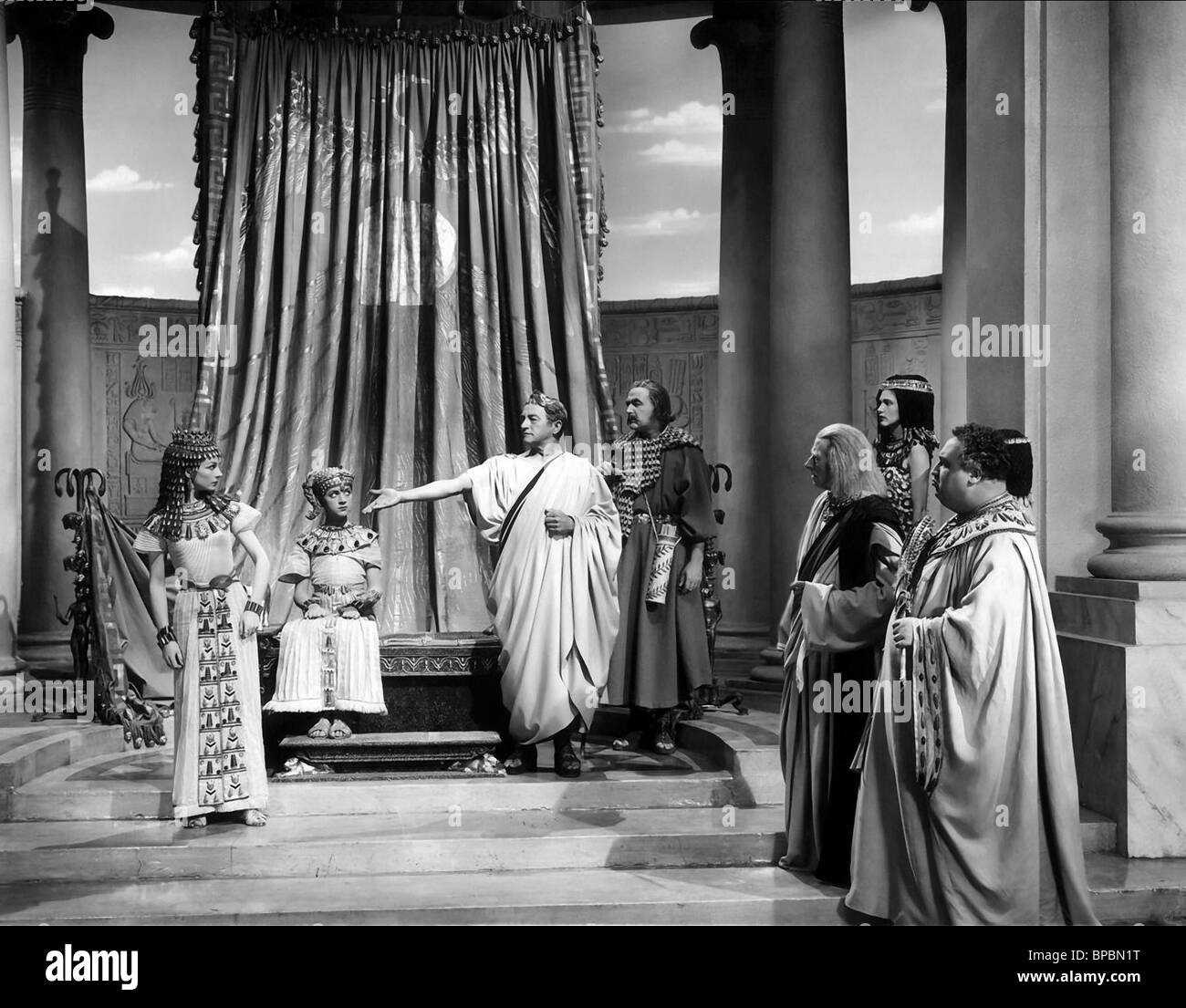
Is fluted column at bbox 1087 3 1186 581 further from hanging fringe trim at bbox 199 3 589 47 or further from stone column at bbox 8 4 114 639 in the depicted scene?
stone column at bbox 8 4 114 639

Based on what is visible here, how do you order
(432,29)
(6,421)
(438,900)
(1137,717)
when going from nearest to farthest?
(438,900), (1137,717), (6,421), (432,29)

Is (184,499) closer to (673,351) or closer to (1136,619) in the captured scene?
(1136,619)

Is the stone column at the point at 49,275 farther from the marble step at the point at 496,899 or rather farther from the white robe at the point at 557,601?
the marble step at the point at 496,899

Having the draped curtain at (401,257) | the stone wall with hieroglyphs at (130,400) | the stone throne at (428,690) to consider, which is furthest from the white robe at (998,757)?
the stone wall with hieroglyphs at (130,400)

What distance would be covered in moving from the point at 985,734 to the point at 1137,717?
1.37 m

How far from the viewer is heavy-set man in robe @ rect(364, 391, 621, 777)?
18.7 feet

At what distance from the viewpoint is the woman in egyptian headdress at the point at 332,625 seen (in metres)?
5.69

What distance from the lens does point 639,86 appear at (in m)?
11.5

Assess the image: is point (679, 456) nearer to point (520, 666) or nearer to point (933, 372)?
point (520, 666)

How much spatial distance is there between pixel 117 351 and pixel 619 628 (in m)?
6.69

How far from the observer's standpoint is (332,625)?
5.70 metres

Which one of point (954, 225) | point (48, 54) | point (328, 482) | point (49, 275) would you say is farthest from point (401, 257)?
point (954, 225)

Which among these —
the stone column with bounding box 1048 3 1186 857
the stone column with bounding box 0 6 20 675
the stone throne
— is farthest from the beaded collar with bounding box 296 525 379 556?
the stone column with bounding box 1048 3 1186 857
